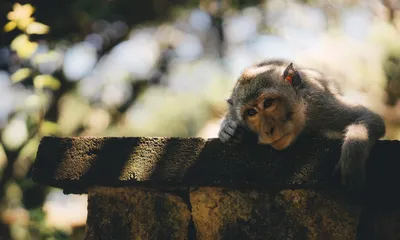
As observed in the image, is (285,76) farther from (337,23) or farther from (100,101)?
(100,101)

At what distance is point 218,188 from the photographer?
222 cm

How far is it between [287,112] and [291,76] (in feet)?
1.02

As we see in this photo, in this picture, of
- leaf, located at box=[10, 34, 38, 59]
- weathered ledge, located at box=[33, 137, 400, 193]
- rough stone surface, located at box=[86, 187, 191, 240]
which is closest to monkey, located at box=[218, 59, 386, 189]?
weathered ledge, located at box=[33, 137, 400, 193]

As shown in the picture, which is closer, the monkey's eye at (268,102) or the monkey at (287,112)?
the monkey at (287,112)

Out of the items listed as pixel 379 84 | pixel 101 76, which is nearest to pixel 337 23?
pixel 379 84

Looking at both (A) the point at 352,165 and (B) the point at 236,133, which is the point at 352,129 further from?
(B) the point at 236,133

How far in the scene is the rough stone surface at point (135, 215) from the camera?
7.32ft

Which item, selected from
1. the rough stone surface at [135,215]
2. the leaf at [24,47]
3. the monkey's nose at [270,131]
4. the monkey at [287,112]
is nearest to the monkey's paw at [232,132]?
the monkey at [287,112]

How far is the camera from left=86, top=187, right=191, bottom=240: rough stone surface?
2230mm

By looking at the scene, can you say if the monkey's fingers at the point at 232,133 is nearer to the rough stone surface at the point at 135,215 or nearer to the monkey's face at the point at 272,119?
the monkey's face at the point at 272,119

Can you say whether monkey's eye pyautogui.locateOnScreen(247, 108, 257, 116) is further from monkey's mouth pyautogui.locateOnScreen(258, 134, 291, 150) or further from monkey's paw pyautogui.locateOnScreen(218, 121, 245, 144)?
monkey's mouth pyautogui.locateOnScreen(258, 134, 291, 150)

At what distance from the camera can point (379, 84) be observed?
5520 mm

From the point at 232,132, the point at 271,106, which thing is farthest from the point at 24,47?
the point at 271,106

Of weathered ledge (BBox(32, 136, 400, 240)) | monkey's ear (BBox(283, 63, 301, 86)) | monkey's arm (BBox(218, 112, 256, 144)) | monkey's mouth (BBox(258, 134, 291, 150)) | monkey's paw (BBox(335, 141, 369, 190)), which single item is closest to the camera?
monkey's paw (BBox(335, 141, 369, 190))
